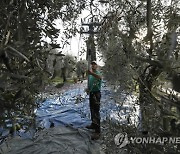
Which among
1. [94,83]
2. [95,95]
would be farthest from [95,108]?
[94,83]

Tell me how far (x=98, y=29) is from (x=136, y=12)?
1.33 feet

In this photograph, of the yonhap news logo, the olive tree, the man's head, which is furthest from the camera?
the man's head

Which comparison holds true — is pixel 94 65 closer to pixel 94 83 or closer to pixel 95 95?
pixel 94 83

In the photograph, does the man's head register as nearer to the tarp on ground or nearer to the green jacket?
the green jacket

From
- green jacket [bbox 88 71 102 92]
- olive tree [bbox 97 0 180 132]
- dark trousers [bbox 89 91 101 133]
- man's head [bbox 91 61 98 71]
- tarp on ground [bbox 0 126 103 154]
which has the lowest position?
tarp on ground [bbox 0 126 103 154]

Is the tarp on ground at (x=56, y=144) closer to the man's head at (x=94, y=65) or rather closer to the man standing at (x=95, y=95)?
the man standing at (x=95, y=95)

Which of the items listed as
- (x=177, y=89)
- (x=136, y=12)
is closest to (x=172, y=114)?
(x=177, y=89)

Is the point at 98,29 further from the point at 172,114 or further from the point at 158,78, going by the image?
the point at 172,114

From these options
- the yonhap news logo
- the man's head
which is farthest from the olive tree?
the man's head

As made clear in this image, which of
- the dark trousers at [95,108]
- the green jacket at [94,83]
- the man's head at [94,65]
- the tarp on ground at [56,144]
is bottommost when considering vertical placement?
the tarp on ground at [56,144]

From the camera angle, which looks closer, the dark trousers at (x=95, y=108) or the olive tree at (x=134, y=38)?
the olive tree at (x=134, y=38)

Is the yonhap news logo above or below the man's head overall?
below

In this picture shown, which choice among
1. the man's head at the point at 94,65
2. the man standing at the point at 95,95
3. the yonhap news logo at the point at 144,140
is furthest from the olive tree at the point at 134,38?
the man standing at the point at 95,95

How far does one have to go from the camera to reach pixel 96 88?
5.11 m
